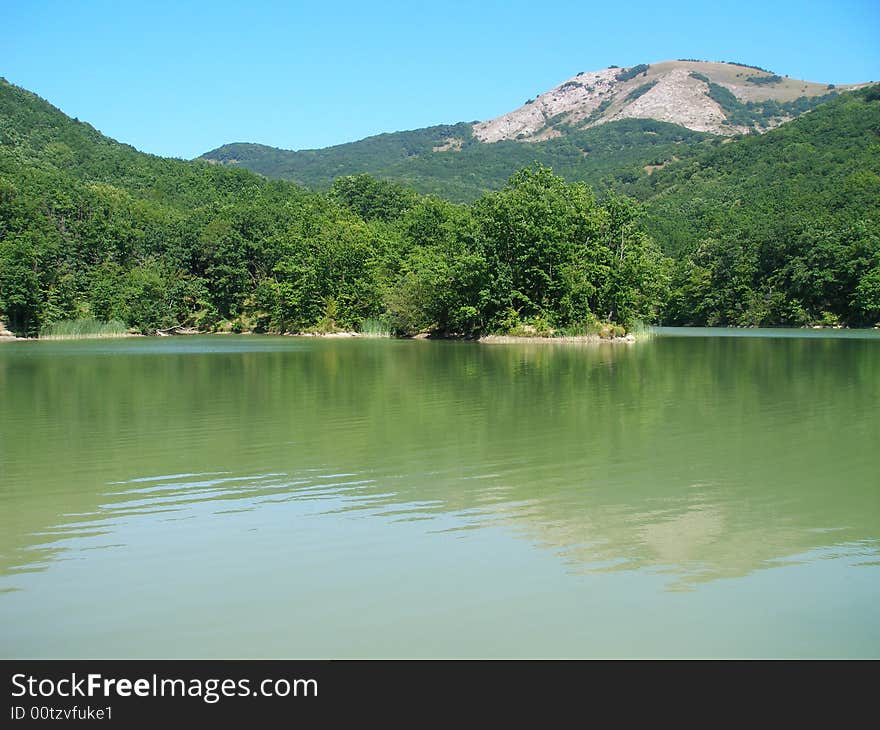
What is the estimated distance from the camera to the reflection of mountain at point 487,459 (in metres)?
8.17

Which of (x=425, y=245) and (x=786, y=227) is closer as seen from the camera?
(x=425, y=245)

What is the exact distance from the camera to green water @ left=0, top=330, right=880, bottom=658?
575 cm

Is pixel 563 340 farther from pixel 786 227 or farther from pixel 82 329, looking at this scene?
pixel 786 227

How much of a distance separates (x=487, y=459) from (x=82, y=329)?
5494 cm

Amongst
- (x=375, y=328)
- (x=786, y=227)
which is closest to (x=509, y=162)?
(x=786, y=227)

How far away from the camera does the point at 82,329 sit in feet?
199

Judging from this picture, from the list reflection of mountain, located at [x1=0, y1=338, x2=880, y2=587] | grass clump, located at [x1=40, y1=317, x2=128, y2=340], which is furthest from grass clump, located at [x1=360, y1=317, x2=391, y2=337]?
reflection of mountain, located at [x1=0, y1=338, x2=880, y2=587]

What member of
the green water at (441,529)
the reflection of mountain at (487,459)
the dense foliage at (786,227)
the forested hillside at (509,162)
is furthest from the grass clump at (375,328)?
the forested hillside at (509,162)

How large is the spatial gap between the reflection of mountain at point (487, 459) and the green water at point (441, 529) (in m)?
0.05

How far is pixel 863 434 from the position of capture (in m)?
14.2

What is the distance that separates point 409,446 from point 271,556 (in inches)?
226

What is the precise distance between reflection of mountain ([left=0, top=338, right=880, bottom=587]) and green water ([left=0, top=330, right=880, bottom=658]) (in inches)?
2.0

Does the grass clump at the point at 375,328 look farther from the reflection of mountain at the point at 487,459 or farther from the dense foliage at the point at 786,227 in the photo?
the dense foliage at the point at 786,227
